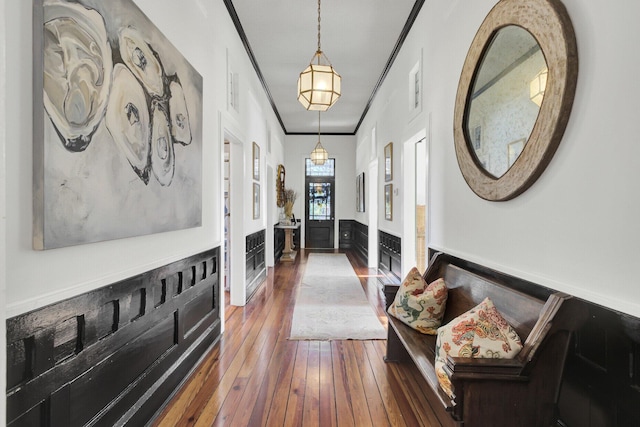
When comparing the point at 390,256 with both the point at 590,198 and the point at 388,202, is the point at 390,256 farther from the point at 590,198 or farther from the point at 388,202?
the point at 590,198

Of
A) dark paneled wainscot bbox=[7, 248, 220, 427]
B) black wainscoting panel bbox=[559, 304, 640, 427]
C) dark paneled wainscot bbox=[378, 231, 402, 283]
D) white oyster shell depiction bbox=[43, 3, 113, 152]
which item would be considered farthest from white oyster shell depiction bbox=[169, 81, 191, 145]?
dark paneled wainscot bbox=[378, 231, 402, 283]

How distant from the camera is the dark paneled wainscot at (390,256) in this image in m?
5.02

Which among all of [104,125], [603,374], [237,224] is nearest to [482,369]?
[603,374]

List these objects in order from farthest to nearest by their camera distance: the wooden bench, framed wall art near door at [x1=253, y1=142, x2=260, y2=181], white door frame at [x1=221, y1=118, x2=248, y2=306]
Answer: framed wall art near door at [x1=253, y1=142, x2=260, y2=181]
white door frame at [x1=221, y1=118, x2=248, y2=306]
the wooden bench

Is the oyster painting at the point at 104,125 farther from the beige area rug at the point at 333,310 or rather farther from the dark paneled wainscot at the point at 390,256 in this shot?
the dark paneled wainscot at the point at 390,256

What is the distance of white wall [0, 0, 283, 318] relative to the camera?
1265mm

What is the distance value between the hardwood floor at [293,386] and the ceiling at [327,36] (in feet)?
11.6

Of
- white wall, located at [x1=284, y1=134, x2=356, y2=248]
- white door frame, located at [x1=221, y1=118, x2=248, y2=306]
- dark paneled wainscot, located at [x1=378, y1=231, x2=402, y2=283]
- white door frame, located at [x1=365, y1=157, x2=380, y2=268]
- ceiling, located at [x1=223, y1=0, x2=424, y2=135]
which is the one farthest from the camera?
white wall, located at [x1=284, y1=134, x2=356, y2=248]

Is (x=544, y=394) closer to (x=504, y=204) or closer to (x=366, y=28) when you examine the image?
(x=504, y=204)

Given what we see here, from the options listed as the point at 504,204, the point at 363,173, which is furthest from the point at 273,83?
the point at 504,204

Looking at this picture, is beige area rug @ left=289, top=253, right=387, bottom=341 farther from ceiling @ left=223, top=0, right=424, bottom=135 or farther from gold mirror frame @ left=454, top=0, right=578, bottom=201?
ceiling @ left=223, top=0, right=424, bottom=135

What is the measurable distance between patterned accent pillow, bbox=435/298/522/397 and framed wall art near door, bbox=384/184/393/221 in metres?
3.70

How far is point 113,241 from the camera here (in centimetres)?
187

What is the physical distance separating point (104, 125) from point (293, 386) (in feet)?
6.97
